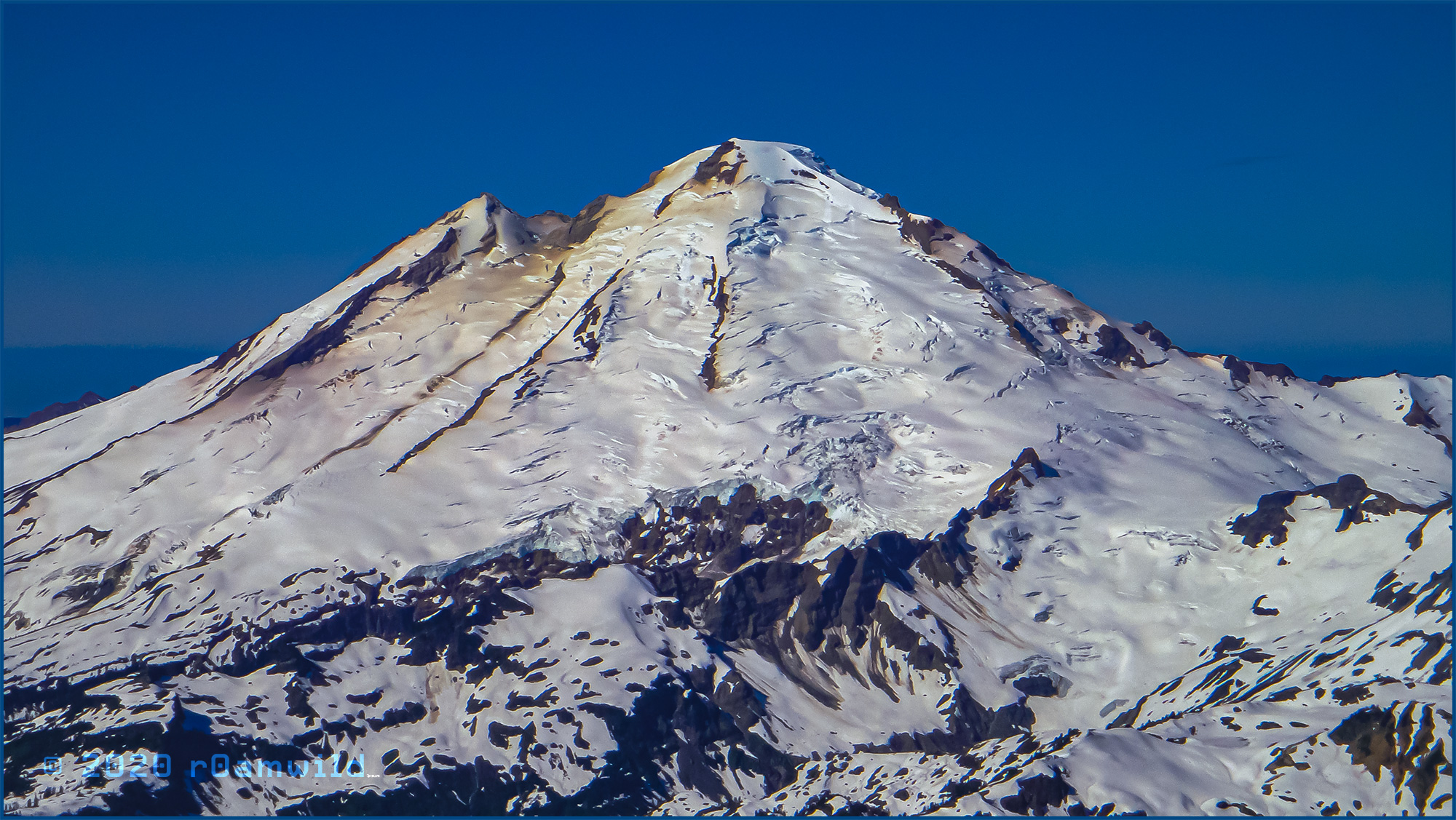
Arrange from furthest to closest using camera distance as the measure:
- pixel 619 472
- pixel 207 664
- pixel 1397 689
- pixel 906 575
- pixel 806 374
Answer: pixel 806 374, pixel 619 472, pixel 906 575, pixel 207 664, pixel 1397 689

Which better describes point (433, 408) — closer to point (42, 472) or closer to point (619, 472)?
point (619, 472)

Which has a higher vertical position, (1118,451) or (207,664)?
(1118,451)

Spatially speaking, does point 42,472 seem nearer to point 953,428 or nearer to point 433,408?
point 433,408

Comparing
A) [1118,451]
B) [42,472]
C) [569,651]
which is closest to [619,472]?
[569,651]

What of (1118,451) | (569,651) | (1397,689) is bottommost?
(1397,689)

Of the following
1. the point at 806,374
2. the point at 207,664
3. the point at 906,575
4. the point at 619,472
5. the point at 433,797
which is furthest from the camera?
the point at 806,374

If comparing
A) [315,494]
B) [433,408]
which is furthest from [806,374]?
[315,494]

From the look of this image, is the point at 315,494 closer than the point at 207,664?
No
